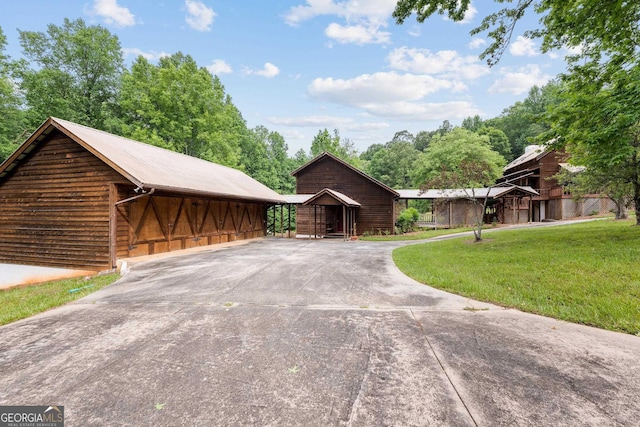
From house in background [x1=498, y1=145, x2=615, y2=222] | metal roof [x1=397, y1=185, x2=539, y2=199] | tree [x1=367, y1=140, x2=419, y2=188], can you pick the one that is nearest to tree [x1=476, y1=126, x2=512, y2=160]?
tree [x1=367, y1=140, x2=419, y2=188]

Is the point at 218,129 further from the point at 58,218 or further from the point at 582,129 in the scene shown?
the point at 582,129

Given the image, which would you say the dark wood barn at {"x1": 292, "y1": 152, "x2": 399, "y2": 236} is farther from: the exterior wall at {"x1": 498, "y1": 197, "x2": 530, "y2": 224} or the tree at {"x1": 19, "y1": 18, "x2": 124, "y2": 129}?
the tree at {"x1": 19, "y1": 18, "x2": 124, "y2": 129}

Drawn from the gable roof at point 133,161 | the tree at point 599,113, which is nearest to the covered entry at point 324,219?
the gable roof at point 133,161

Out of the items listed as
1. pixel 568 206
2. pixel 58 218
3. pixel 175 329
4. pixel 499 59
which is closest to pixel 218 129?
pixel 58 218

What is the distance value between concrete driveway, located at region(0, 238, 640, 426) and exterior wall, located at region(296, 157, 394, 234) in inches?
713

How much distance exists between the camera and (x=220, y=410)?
247 cm

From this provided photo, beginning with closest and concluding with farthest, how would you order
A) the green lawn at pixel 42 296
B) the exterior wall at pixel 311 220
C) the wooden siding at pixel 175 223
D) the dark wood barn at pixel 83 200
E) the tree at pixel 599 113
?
the green lawn at pixel 42 296
the tree at pixel 599 113
the dark wood barn at pixel 83 200
the wooden siding at pixel 175 223
the exterior wall at pixel 311 220

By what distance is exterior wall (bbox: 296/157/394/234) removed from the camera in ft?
77.0

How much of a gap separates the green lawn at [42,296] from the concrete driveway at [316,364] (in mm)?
464

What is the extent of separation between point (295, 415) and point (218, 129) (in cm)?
3310

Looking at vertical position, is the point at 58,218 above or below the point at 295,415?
above

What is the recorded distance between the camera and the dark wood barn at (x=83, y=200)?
Result: 33.3 ft

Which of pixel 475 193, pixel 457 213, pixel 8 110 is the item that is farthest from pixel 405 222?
pixel 8 110

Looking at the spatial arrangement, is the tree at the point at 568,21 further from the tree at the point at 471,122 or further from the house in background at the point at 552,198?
the tree at the point at 471,122
